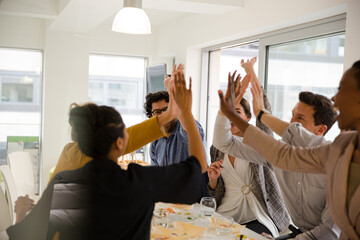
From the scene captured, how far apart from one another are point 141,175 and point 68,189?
250 mm

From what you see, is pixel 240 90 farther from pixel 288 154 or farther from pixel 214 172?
pixel 214 172

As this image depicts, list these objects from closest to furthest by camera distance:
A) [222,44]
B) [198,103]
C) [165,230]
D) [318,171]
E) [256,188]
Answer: [318,171] < [165,230] < [256,188] < [222,44] < [198,103]

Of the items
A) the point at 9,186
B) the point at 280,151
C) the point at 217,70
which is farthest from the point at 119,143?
the point at 217,70

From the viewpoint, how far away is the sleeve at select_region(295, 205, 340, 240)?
164 cm

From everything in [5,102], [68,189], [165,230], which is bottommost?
[165,230]

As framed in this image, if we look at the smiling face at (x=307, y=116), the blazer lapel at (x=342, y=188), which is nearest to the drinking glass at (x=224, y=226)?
the blazer lapel at (x=342, y=188)

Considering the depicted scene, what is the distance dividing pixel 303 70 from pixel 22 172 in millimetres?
2789

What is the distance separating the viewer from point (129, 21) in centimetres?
191

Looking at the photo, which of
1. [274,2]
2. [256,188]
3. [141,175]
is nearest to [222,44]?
[274,2]

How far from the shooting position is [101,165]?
0.86m

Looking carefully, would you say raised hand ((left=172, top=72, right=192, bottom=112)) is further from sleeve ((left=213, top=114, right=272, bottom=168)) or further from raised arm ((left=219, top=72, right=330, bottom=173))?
sleeve ((left=213, top=114, right=272, bottom=168))

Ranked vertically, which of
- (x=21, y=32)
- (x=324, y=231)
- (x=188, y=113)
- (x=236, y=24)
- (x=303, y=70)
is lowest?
(x=324, y=231)

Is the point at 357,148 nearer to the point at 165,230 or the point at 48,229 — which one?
the point at 165,230

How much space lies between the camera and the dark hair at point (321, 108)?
180 cm
